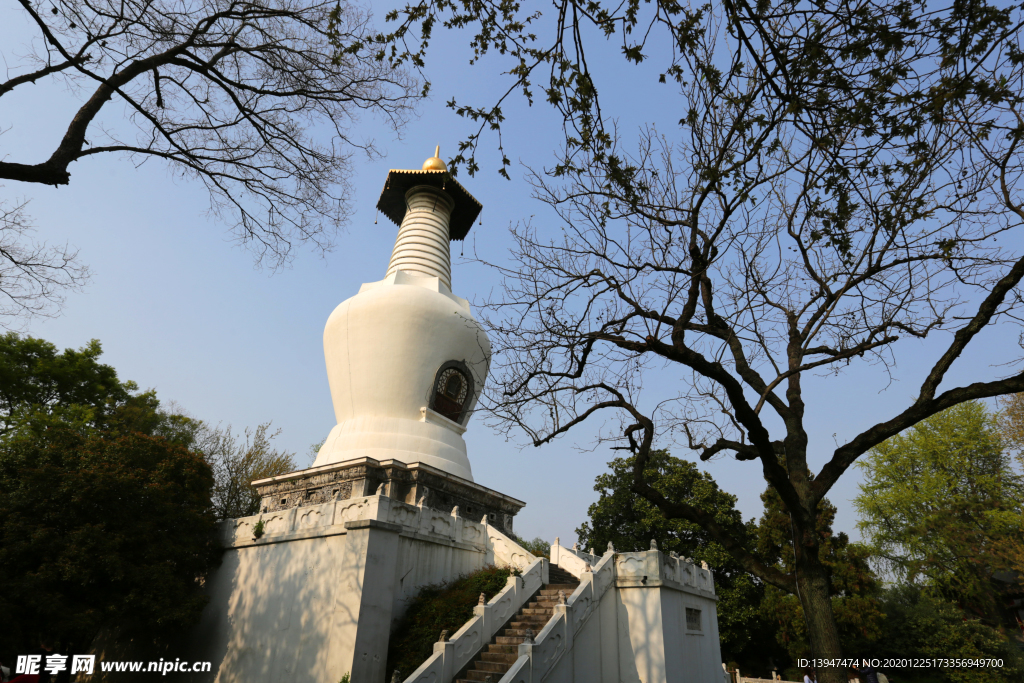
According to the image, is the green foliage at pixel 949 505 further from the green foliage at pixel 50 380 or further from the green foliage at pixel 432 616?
the green foliage at pixel 50 380

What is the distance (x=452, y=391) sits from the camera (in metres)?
17.2

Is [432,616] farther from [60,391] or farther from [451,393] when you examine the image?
[60,391]

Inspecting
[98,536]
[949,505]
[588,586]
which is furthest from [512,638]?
[949,505]

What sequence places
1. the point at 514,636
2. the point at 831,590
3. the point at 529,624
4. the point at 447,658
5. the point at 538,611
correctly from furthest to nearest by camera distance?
the point at 831,590
the point at 538,611
the point at 529,624
the point at 514,636
the point at 447,658

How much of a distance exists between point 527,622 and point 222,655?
6.53 meters

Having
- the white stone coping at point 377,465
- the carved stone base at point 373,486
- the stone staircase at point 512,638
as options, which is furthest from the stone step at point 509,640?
the white stone coping at point 377,465

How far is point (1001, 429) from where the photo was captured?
858 inches

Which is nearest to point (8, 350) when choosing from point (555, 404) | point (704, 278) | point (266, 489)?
point (266, 489)

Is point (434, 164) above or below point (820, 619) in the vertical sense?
above

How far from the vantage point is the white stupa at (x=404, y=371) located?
51.3ft

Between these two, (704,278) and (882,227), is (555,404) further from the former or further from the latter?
(882,227)

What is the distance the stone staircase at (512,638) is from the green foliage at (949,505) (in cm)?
1678

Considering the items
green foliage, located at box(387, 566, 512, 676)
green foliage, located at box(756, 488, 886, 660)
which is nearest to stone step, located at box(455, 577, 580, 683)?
green foliage, located at box(387, 566, 512, 676)

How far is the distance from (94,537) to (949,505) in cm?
2652
